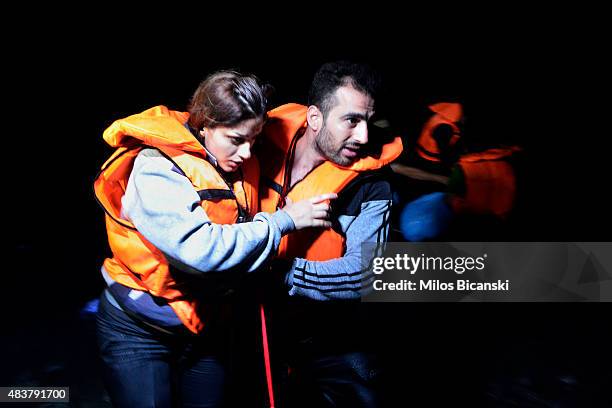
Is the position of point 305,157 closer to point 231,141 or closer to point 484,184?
point 231,141

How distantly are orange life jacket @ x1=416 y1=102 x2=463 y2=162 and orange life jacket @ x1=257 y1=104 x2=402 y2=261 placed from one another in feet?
2.50

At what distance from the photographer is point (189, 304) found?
149 centimetres

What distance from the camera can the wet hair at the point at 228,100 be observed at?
4.44ft

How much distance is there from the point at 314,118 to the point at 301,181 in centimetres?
24

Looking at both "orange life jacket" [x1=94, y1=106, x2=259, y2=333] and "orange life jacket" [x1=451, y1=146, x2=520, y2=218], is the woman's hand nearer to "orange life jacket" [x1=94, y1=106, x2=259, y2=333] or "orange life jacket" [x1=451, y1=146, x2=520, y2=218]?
"orange life jacket" [x1=94, y1=106, x2=259, y2=333]

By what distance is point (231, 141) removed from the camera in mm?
1400

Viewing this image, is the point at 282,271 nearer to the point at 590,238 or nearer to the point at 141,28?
the point at 141,28

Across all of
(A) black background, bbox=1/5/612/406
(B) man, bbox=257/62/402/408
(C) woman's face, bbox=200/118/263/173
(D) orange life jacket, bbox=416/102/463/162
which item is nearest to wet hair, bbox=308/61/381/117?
(B) man, bbox=257/62/402/408

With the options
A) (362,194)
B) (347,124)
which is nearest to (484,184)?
(362,194)

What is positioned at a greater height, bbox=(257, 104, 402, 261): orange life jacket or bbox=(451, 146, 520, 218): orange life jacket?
A: bbox=(451, 146, 520, 218): orange life jacket

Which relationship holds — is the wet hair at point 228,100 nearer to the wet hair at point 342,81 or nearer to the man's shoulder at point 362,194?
the wet hair at point 342,81

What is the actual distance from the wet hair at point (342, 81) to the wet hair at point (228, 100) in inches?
14.2

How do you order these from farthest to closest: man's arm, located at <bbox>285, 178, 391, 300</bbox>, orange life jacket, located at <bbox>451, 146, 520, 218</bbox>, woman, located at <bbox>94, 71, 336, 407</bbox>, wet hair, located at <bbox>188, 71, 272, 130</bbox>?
orange life jacket, located at <bbox>451, 146, 520, 218</bbox>
man's arm, located at <bbox>285, 178, 391, 300</bbox>
wet hair, located at <bbox>188, 71, 272, 130</bbox>
woman, located at <bbox>94, 71, 336, 407</bbox>

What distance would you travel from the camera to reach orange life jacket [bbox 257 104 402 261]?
5.53 ft
